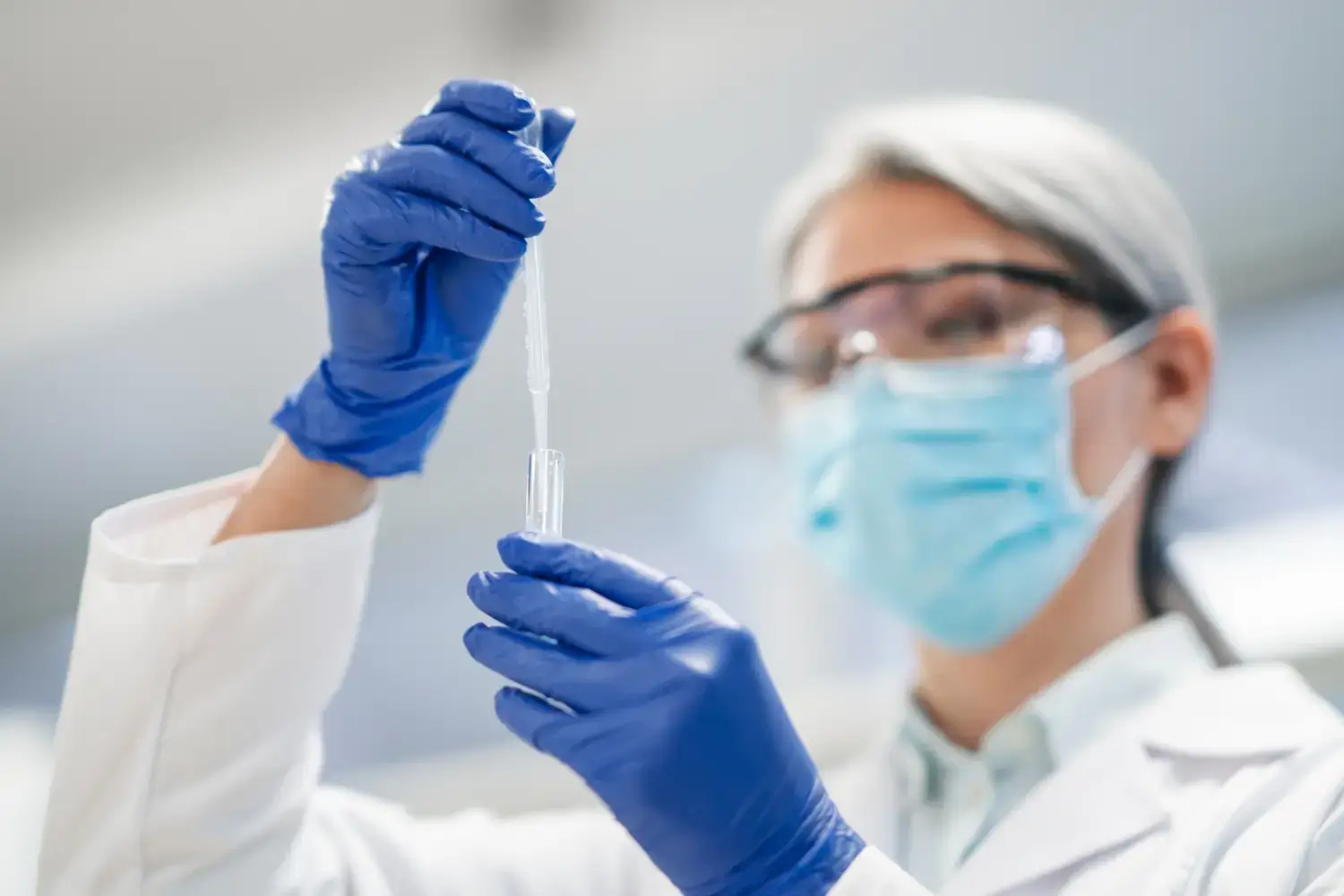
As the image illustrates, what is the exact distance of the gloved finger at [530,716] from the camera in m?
0.79

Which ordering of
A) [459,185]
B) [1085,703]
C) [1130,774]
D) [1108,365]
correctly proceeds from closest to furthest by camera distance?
[459,185] → [1130,774] → [1085,703] → [1108,365]

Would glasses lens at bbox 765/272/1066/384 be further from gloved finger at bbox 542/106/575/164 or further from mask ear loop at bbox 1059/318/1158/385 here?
gloved finger at bbox 542/106/575/164

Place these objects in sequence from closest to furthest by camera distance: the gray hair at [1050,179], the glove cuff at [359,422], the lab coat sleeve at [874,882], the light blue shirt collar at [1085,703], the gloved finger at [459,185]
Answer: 1. the lab coat sleeve at [874,882]
2. the gloved finger at [459,185]
3. the glove cuff at [359,422]
4. the light blue shirt collar at [1085,703]
5. the gray hair at [1050,179]

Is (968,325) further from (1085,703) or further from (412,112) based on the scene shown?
(412,112)

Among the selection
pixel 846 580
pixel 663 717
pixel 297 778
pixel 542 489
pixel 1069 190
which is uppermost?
pixel 1069 190

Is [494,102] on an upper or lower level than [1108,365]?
upper

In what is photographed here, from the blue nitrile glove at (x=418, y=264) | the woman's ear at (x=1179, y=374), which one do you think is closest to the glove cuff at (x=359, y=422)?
the blue nitrile glove at (x=418, y=264)

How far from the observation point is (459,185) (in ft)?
2.84

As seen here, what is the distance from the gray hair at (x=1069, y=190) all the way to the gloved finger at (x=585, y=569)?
0.75m

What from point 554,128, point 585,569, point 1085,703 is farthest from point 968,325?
point 585,569

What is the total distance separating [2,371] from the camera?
172cm

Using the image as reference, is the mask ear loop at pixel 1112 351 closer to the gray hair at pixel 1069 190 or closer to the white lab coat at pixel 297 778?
the gray hair at pixel 1069 190

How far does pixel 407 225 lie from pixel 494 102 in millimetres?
111

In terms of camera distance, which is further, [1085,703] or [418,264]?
[1085,703]
